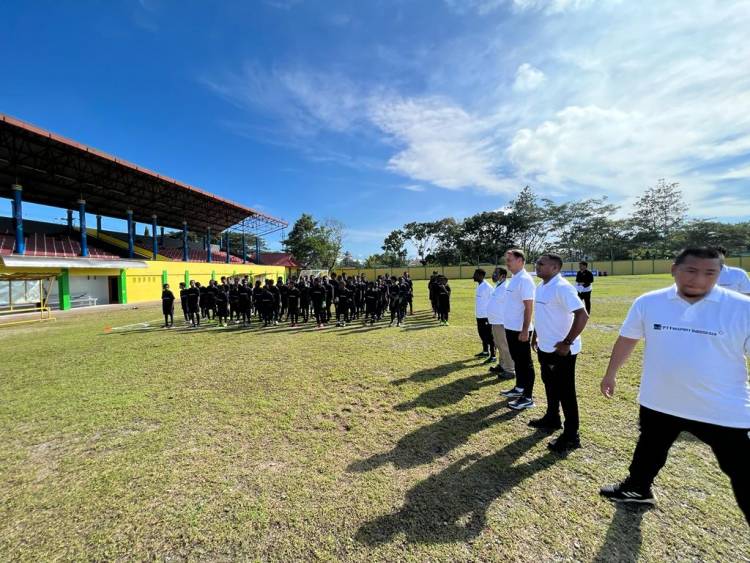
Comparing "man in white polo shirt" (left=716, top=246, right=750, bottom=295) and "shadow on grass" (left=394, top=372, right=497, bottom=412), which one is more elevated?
"man in white polo shirt" (left=716, top=246, right=750, bottom=295)

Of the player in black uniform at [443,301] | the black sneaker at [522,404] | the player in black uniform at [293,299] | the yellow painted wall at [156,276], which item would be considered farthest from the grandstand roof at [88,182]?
the black sneaker at [522,404]

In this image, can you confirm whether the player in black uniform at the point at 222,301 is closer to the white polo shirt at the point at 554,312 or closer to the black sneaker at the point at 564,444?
the white polo shirt at the point at 554,312

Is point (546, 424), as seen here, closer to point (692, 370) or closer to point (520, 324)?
point (520, 324)

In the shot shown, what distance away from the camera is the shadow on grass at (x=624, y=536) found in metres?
1.85

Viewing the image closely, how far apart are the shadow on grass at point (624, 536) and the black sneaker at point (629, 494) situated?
4 centimetres

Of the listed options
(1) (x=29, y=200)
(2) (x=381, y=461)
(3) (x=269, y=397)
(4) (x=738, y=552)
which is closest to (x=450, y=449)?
(2) (x=381, y=461)

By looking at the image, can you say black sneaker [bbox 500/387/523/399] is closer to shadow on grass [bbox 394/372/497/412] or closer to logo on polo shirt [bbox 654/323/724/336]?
shadow on grass [bbox 394/372/497/412]

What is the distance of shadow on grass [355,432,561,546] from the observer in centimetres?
208

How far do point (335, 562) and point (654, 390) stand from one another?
229cm

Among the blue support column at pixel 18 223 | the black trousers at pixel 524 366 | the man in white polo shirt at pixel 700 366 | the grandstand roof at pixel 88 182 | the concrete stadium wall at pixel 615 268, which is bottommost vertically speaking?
the black trousers at pixel 524 366

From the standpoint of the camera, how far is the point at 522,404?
384 centimetres

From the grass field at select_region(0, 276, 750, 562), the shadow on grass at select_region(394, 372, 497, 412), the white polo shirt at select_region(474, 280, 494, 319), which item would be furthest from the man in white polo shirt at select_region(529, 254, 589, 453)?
the white polo shirt at select_region(474, 280, 494, 319)

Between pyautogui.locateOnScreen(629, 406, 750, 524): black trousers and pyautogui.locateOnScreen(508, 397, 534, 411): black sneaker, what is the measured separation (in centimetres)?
158

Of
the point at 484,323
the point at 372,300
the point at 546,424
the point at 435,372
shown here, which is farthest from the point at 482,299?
the point at 372,300
